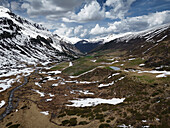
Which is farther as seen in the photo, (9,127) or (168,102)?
(9,127)

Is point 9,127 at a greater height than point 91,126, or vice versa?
point 91,126

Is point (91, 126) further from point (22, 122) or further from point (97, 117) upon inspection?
point (22, 122)

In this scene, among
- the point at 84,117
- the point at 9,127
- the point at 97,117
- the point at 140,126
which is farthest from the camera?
the point at 9,127

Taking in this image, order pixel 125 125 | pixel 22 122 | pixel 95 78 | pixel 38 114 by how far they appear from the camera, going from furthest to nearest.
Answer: pixel 95 78
pixel 38 114
pixel 22 122
pixel 125 125

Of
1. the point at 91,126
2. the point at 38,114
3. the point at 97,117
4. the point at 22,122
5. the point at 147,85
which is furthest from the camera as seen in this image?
the point at 147,85

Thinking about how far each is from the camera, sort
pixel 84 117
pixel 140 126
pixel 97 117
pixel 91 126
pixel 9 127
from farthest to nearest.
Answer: pixel 9 127 < pixel 84 117 < pixel 97 117 < pixel 91 126 < pixel 140 126

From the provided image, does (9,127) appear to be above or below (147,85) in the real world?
below

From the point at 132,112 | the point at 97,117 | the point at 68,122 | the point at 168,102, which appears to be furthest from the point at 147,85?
the point at 68,122

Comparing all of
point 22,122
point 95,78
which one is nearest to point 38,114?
point 22,122

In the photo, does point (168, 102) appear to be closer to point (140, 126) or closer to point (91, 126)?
point (140, 126)
